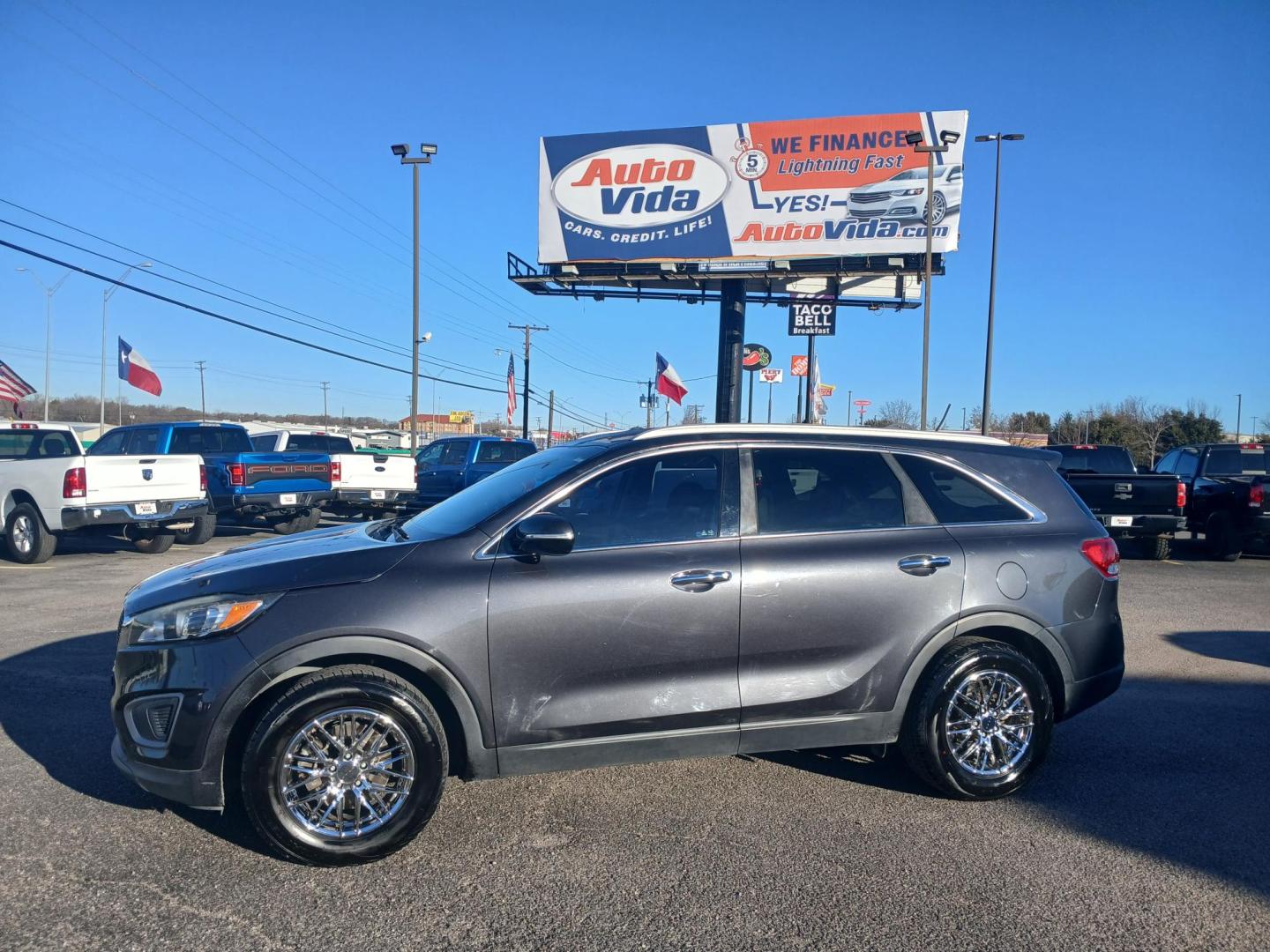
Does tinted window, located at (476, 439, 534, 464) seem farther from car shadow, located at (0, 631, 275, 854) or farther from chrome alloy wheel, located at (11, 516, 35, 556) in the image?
car shadow, located at (0, 631, 275, 854)

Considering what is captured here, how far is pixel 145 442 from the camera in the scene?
48.8 ft

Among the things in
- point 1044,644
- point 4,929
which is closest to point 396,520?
point 4,929

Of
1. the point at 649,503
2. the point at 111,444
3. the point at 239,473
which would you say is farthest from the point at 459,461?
the point at 649,503

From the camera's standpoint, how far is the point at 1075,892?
3484 millimetres

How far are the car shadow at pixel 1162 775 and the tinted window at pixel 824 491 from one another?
1395 millimetres

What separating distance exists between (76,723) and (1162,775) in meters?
6.12

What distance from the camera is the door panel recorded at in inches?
161

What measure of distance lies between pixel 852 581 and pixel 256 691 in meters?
2.65

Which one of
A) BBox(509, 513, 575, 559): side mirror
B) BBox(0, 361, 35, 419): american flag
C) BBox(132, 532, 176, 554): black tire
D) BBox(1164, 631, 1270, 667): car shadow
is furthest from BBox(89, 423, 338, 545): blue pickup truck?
BBox(1164, 631, 1270, 667): car shadow

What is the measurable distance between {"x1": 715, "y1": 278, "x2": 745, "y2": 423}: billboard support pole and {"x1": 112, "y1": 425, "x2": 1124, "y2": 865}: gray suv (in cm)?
2345

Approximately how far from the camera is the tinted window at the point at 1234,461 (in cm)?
1491

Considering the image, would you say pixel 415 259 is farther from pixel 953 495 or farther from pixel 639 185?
pixel 953 495

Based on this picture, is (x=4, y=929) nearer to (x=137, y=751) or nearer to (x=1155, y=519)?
(x=137, y=751)

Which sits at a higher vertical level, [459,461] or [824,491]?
[824,491]
